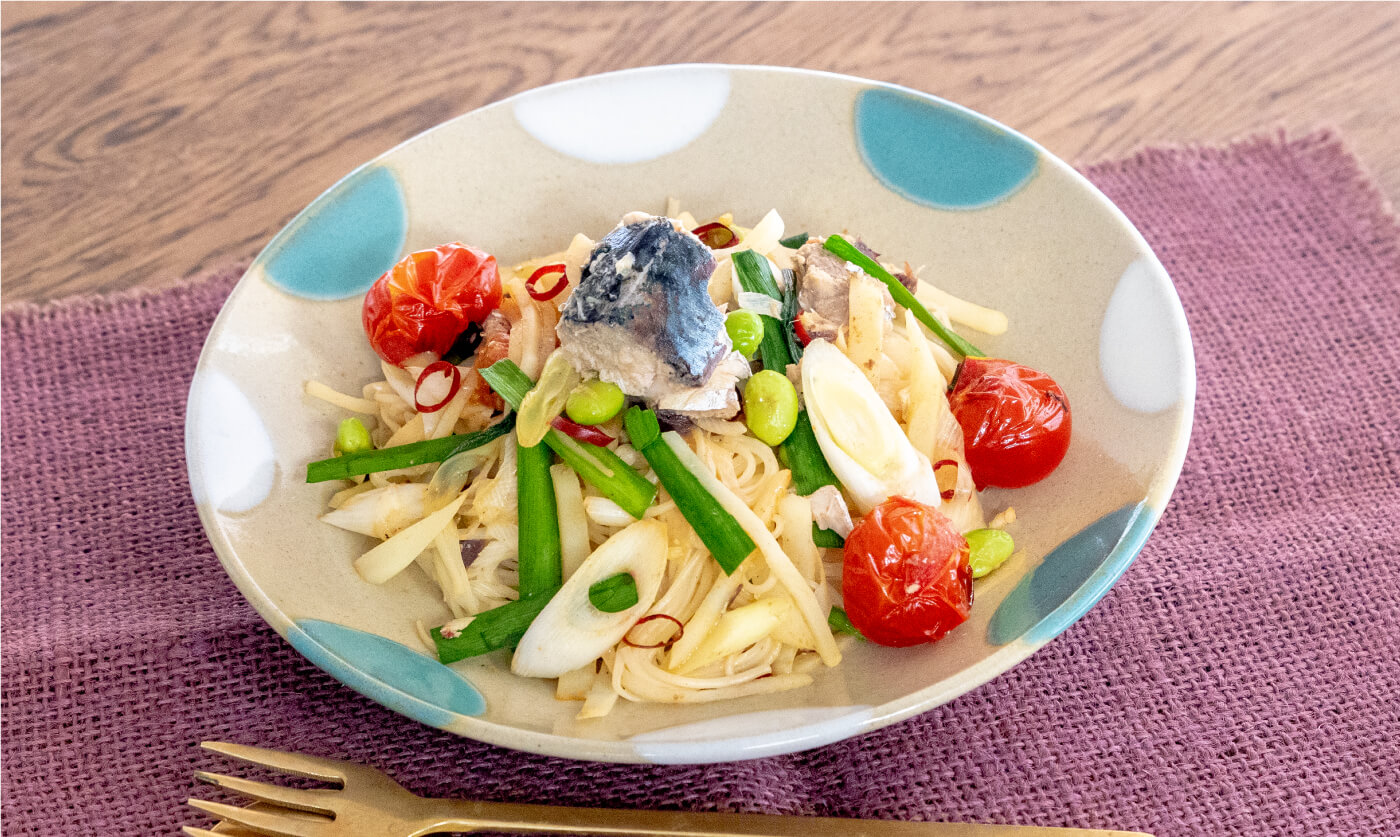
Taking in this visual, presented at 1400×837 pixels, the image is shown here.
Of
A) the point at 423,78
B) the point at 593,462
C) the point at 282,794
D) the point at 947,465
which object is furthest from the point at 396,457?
the point at 423,78

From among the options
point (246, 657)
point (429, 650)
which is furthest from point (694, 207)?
point (246, 657)

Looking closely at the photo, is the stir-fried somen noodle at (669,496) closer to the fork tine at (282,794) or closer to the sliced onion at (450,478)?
the sliced onion at (450,478)

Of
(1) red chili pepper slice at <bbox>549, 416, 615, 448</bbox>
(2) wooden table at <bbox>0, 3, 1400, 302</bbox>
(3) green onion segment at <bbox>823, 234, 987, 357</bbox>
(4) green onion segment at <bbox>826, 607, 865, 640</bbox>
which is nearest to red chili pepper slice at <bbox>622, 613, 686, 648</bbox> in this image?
(4) green onion segment at <bbox>826, 607, 865, 640</bbox>

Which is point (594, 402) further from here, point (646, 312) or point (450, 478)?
point (450, 478)

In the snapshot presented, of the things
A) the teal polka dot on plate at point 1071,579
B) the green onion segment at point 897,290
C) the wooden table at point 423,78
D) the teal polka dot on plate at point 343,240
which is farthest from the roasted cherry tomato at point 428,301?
the teal polka dot on plate at point 1071,579

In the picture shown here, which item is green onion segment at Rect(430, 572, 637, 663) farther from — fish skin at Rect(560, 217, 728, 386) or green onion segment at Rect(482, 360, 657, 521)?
fish skin at Rect(560, 217, 728, 386)
